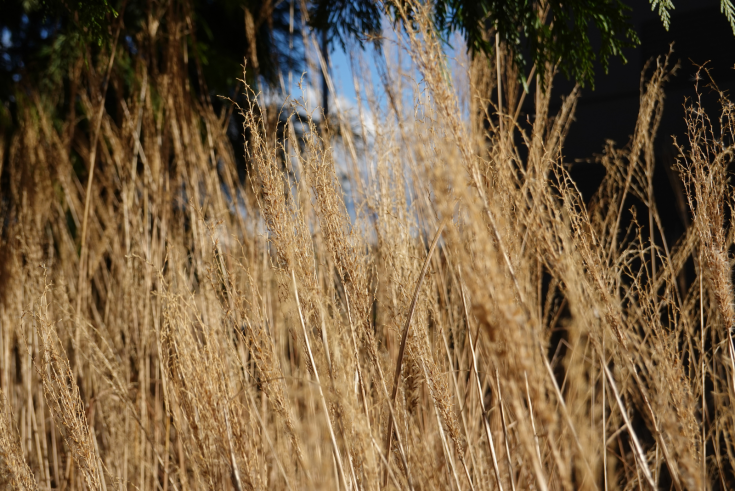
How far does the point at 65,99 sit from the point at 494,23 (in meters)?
2.31

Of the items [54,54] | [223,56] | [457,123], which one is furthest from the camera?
[223,56]

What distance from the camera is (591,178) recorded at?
2156 millimetres

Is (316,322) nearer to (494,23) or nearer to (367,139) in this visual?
(367,139)

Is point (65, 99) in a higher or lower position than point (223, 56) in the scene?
lower

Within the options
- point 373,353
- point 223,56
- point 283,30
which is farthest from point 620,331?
point 283,30

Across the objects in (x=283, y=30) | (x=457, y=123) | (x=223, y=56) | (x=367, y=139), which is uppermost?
(x=283, y=30)

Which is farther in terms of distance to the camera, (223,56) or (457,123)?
(223,56)

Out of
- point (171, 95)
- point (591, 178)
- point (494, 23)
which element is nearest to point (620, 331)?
point (494, 23)

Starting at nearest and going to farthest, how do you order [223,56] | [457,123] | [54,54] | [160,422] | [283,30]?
1. [457,123]
2. [160,422]
3. [54,54]
4. [223,56]
5. [283,30]

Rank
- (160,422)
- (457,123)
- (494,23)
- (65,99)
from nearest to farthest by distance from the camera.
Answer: (457,123)
(494,23)
(160,422)
(65,99)

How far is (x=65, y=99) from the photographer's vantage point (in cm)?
258

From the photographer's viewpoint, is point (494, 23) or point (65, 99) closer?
point (494, 23)

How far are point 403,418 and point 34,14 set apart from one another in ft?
9.48

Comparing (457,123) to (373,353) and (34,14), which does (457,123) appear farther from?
(34,14)
